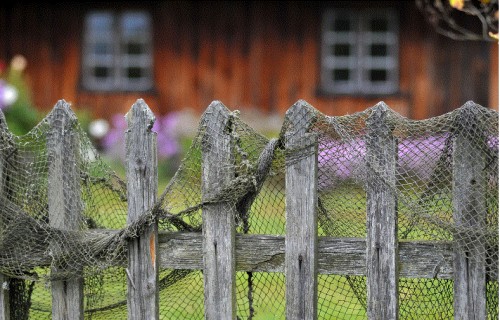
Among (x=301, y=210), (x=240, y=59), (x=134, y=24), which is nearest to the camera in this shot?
(x=301, y=210)

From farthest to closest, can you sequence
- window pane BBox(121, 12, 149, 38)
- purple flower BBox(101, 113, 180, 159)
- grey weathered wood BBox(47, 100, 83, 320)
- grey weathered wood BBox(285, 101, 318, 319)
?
window pane BBox(121, 12, 149, 38)
purple flower BBox(101, 113, 180, 159)
grey weathered wood BBox(47, 100, 83, 320)
grey weathered wood BBox(285, 101, 318, 319)

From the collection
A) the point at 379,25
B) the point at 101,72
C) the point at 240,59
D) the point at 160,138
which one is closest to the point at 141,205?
the point at 160,138

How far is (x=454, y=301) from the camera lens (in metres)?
3.27

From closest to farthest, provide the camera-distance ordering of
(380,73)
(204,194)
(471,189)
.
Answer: (471,189), (204,194), (380,73)

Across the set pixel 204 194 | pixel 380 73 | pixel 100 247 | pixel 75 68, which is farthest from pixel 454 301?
pixel 75 68

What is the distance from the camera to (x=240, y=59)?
1232cm

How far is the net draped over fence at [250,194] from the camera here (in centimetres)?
322

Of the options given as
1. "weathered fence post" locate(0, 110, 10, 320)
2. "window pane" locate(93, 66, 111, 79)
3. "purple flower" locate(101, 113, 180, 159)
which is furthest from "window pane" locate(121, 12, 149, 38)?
"weathered fence post" locate(0, 110, 10, 320)

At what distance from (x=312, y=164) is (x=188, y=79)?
9255 mm

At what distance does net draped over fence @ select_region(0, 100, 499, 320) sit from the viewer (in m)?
3.22

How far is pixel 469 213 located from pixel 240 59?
9298 mm

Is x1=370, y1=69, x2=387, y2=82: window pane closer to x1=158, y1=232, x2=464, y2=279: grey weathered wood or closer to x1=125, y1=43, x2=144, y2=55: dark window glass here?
x1=125, y1=43, x2=144, y2=55: dark window glass

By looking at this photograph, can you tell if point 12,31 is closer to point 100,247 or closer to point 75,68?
point 75,68

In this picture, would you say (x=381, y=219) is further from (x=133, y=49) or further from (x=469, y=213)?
(x=133, y=49)
